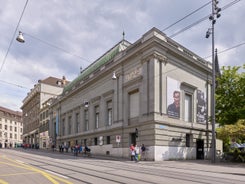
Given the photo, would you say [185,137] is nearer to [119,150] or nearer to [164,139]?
[164,139]


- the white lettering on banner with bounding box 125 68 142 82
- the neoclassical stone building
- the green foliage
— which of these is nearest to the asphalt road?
the green foliage

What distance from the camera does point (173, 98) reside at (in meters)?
30.9

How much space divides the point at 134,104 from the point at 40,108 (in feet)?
167

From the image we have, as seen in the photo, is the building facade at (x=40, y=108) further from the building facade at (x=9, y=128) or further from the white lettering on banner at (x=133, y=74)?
the white lettering on banner at (x=133, y=74)

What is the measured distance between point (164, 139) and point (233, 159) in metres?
6.70

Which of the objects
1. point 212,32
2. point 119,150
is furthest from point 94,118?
point 212,32

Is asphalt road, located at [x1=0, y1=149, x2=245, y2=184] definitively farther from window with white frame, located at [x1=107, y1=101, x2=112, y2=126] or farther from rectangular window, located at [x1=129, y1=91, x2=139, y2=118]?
window with white frame, located at [x1=107, y1=101, x2=112, y2=126]

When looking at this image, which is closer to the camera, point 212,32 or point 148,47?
point 212,32

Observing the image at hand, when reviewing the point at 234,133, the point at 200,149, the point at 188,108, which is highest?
the point at 188,108

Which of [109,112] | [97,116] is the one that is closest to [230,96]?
[109,112]

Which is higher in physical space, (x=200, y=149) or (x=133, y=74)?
(x=133, y=74)

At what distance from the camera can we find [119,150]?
3331 centimetres

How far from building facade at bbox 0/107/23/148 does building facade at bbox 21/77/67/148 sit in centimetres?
1819

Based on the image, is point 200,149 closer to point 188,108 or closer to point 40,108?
point 188,108
